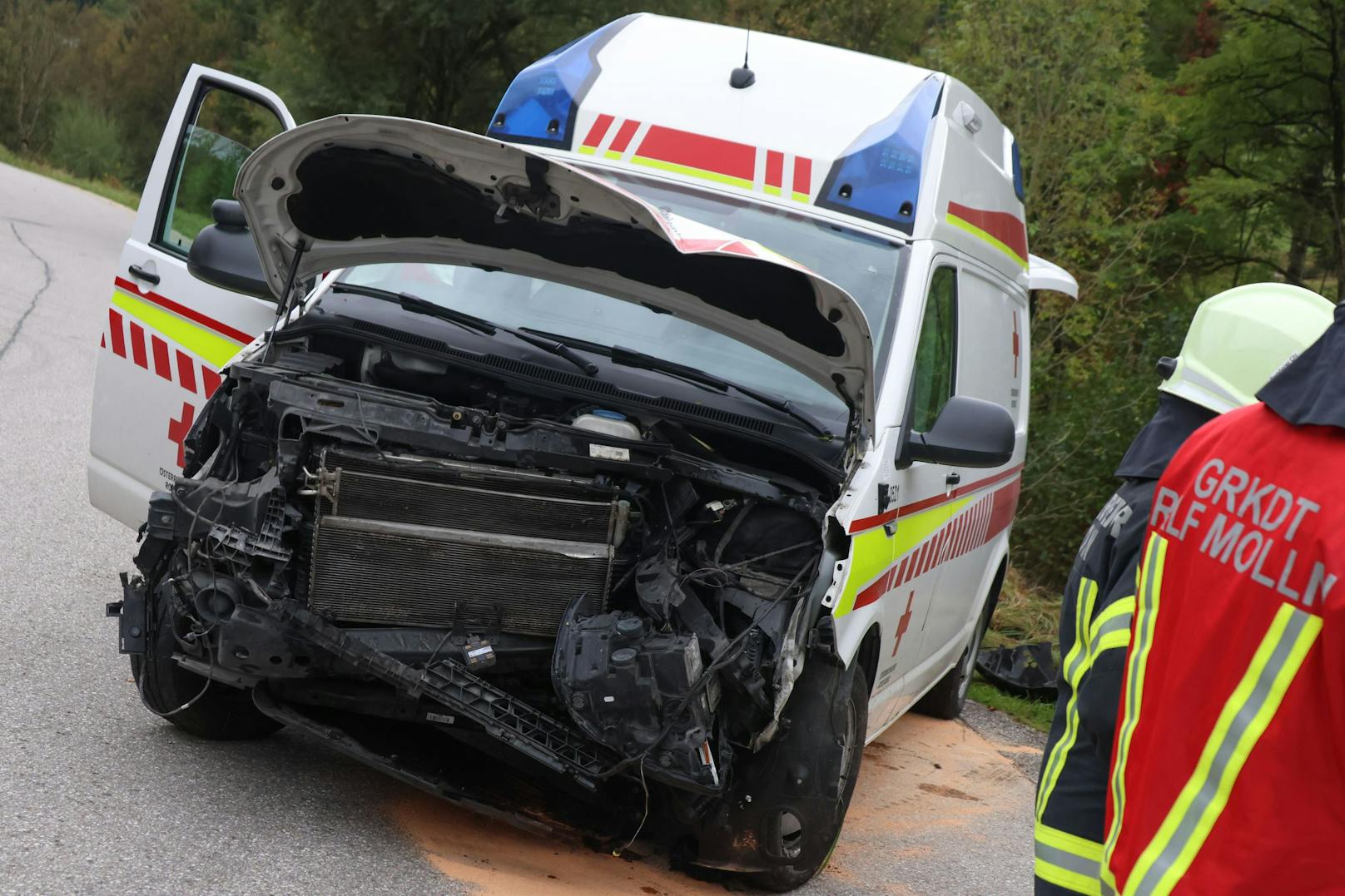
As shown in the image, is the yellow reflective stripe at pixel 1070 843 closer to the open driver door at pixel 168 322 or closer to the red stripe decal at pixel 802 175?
the red stripe decal at pixel 802 175

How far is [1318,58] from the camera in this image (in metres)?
16.1

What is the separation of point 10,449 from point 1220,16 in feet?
46.8

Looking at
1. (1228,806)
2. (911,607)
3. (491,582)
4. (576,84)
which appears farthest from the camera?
(576,84)

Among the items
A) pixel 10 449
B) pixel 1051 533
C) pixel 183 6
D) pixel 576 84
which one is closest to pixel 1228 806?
pixel 576 84

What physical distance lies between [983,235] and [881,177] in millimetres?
886

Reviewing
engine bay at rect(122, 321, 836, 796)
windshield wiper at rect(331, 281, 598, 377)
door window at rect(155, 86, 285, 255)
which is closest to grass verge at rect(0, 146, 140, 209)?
door window at rect(155, 86, 285, 255)

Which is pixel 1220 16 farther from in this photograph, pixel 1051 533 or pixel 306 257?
pixel 306 257

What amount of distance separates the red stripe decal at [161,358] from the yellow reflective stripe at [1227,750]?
171 inches

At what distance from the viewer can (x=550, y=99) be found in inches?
225

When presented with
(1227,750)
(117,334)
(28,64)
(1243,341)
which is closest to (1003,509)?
(117,334)

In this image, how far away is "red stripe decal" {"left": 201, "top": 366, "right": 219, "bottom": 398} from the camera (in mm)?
5457

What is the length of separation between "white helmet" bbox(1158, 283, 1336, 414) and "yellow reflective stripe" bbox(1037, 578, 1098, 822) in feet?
1.37

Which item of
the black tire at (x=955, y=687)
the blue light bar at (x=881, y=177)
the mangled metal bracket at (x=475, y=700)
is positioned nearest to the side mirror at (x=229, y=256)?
the mangled metal bracket at (x=475, y=700)

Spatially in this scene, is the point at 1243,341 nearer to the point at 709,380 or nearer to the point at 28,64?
the point at 709,380
